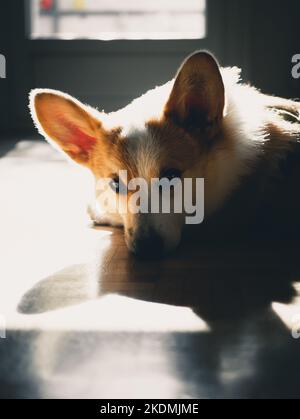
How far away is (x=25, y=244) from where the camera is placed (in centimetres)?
176

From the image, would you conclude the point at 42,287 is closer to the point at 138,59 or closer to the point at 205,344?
the point at 205,344

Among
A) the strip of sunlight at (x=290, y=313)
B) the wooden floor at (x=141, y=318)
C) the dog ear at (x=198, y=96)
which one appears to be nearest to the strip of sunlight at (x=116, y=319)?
the wooden floor at (x=141, y=318)

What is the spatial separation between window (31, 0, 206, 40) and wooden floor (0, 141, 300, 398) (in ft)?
10.1

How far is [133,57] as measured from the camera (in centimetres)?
464

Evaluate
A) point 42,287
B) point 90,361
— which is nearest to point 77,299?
point 42,287

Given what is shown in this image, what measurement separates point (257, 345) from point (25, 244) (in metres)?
0.86

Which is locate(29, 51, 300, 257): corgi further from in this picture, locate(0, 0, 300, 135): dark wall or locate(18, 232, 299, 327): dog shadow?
locate(0, 0, 300, 135): dark wall

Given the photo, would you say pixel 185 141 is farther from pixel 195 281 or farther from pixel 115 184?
pixel 195 281

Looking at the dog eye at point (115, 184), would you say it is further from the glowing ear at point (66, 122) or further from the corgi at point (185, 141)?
the glowing ear at point (66, 122)

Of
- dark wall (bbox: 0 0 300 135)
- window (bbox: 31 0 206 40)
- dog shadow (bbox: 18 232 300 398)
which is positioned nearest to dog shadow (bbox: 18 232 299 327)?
dog shadow (bbox: 18 232 300 398)

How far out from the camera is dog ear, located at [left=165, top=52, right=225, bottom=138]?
5.14 ft

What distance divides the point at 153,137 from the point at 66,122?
295 mm

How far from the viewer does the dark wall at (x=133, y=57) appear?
4.55 metres

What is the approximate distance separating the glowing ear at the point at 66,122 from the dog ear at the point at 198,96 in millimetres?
236
